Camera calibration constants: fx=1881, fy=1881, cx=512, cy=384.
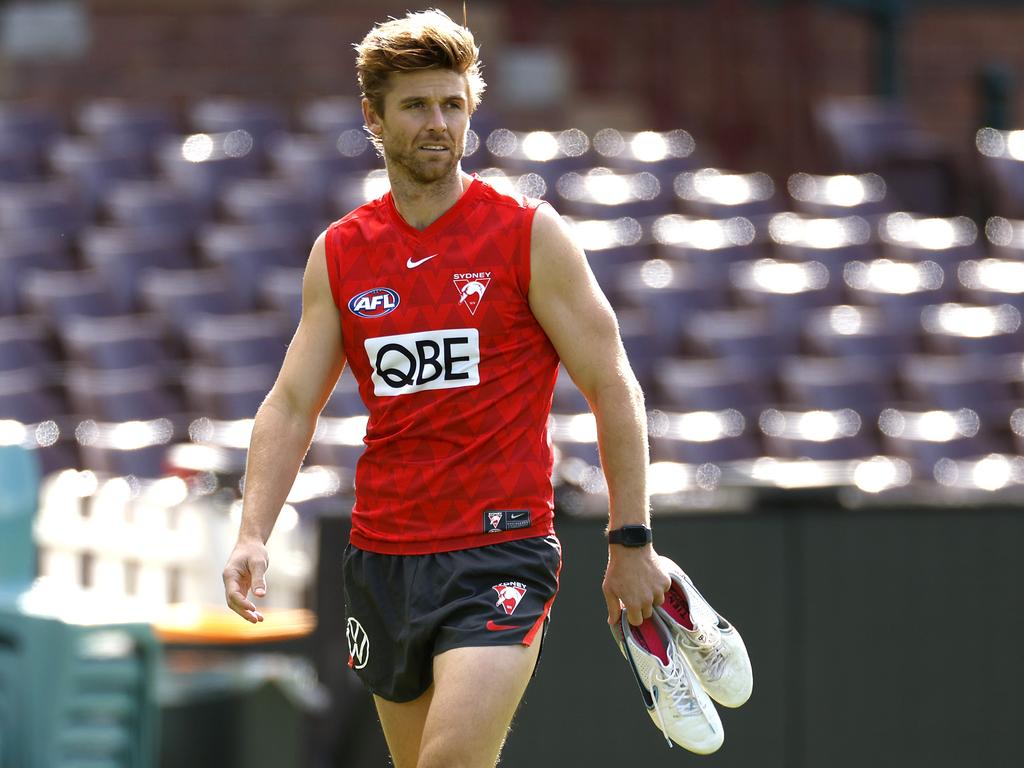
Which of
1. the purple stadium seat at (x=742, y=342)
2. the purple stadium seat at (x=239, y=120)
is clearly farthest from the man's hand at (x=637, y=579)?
the purple stadium seat at (x=239, y=120)

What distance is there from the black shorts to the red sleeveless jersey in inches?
1.4

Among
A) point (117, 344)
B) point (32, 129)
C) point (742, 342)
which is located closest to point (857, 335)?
point (742, 342)

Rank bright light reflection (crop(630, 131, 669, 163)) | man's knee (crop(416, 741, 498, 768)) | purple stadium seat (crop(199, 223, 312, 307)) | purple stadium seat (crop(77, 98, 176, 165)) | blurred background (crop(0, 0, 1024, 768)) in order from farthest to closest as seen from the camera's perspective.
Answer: bright light reflection (crop(630, 131, 669, 163)) < purple stadium seat (crop(77, 98, 176, 165)) < purple stadium seat (crop(199, 223, 312, 307)) < blurred background (crop(0, 0, 1024, 768)) < man's knee (crop(416, 741, 498, 768))

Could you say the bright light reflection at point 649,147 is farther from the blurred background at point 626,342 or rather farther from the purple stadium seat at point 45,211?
the purple stadium seat at point 45,211

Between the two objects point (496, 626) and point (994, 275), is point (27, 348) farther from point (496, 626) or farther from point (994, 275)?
point (496, 626)

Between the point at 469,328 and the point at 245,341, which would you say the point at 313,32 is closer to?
the point at 245,341

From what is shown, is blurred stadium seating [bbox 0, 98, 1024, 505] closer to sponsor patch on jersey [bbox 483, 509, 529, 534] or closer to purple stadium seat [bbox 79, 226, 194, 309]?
purple stadium seat [bbox 79, 226, 194, 309]

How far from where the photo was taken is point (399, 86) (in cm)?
390

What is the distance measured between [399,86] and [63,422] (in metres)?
7.31

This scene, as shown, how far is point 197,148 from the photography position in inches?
514

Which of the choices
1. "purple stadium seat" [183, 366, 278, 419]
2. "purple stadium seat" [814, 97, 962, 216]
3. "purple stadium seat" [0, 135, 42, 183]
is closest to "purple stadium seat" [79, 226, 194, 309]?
"purple stadium seat" [0, 135, 42, 183]

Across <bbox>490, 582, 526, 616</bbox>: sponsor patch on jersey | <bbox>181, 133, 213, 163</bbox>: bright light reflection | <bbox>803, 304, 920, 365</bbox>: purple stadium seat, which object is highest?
<bbox>490, 582, 526, 616</bbox>: sponsor patch on jersey

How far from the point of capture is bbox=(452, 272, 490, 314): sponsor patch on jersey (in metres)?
3.93

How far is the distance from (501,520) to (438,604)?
0.72 feet
